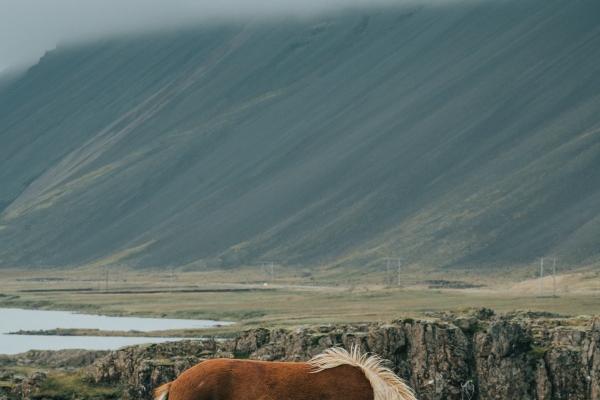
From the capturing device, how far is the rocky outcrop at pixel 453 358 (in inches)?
1385

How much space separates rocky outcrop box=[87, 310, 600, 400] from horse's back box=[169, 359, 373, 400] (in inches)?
714

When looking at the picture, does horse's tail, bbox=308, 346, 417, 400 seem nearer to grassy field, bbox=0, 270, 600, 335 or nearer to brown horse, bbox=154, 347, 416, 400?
brown horse, bbox=154, 347, 416, 400

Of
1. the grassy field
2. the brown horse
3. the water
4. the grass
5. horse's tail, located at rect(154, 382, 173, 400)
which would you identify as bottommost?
the grass

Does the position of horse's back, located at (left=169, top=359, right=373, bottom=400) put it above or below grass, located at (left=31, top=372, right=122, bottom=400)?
above

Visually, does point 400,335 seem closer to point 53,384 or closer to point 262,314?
point 53,384

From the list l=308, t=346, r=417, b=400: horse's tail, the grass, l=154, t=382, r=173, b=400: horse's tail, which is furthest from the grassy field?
l=308, t=346, r=417, b=400: horse's tail

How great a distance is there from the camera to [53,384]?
120 ft

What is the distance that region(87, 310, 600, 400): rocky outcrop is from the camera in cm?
3519

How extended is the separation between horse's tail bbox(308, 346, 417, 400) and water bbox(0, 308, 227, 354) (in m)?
86.4

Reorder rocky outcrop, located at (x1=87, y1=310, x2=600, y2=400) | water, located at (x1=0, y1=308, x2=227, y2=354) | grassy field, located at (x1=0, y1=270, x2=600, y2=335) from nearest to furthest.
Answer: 1. rocky outcrop, located at (x1=87, y1=310, x2=600, y2=400)
2. water, located at (x1=0, y1=308, x2=227, y2=354)
3. grassy field, located at (x1=0, y1=270, x2=600, y2=335)

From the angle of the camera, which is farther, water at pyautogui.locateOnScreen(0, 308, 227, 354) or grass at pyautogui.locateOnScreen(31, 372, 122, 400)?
water at pyautogui.locateOnScreen(0, 308, 227, 354)

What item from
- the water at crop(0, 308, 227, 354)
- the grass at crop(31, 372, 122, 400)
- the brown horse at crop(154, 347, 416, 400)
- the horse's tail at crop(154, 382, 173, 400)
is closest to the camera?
the brown horse at crop(154, 347, 416, 400)

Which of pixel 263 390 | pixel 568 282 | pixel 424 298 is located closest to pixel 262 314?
pixel 424 298

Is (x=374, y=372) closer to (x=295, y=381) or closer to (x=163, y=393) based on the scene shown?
(x=295, y=381)
